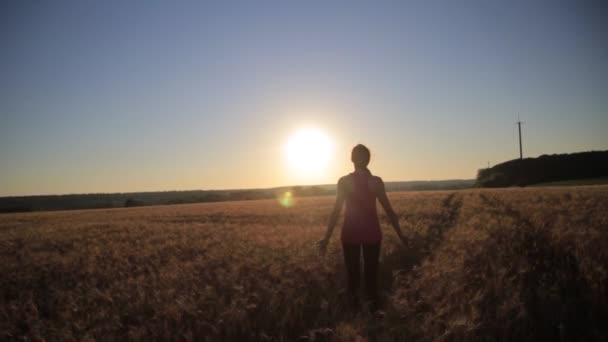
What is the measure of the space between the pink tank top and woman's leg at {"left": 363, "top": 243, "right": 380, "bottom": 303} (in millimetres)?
115

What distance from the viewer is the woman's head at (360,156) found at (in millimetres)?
3822

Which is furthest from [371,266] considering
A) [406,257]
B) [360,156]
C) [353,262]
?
[406,257]

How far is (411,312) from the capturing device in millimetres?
3750

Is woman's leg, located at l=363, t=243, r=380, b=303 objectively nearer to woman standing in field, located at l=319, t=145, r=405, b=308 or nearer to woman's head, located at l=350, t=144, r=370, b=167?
woman standing in field, located at l=319, t=145, r=405, b=308

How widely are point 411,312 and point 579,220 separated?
941 cm

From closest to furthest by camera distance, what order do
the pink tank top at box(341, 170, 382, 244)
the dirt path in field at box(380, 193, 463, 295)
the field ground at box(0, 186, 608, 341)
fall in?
the field ground at box(0, 186, 608, 341)
the pink tank top at box(341, 170, 382, 244)
the dirt path in field at box(380, 193, 463, 295)

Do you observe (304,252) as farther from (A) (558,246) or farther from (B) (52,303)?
(A) (558,246)

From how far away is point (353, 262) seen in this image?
394cm

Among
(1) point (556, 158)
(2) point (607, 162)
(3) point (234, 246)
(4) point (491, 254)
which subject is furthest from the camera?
(1) point (556, 158)

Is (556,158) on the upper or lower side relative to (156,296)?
upper

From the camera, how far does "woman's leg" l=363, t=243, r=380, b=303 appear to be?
12.7 ft

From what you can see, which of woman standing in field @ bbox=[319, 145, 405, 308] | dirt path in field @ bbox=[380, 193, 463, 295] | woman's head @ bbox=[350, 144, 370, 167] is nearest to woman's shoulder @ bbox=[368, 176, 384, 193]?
woman standing in field @ bbox=[319, 145, 405, 308]

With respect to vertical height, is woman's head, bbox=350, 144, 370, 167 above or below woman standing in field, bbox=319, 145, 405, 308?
above

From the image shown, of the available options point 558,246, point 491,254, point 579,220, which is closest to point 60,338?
point 491,254
